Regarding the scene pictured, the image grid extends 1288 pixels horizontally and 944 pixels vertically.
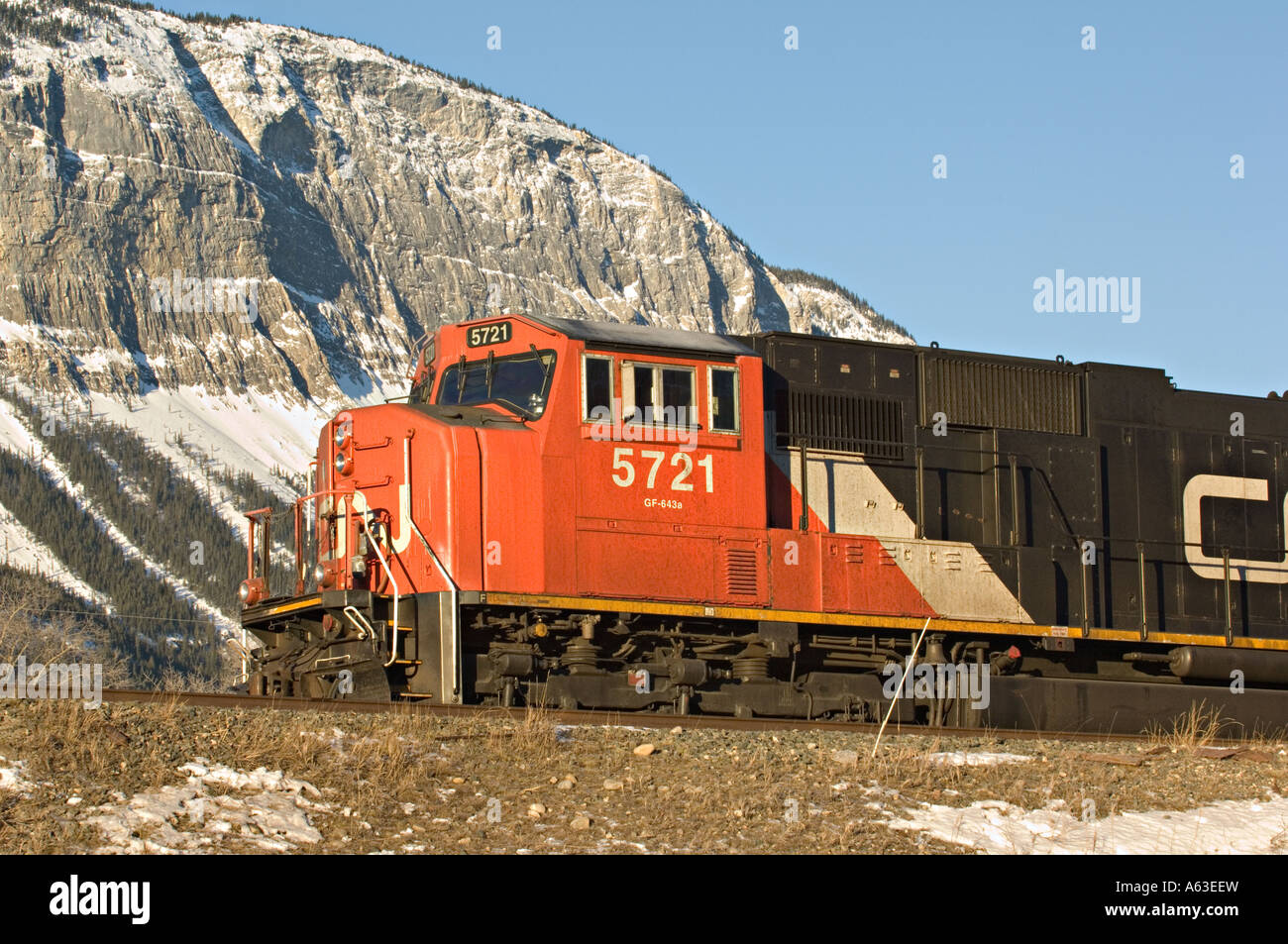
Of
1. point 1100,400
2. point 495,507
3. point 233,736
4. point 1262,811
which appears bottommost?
point 1262,811

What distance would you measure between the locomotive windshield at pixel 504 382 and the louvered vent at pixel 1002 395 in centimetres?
459

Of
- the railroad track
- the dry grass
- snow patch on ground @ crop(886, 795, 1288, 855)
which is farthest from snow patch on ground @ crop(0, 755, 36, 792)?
snow patch on ground @ crop(886, 795, 1288, 855)

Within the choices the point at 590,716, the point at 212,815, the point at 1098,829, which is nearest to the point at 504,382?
the point at 590,716

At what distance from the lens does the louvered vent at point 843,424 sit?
16.2 m

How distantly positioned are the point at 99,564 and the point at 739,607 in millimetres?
140492

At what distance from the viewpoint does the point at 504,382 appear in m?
15.3

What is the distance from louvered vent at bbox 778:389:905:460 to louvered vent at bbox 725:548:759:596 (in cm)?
141

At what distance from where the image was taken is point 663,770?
10938 mm

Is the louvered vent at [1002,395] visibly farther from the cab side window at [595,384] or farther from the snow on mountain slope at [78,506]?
the snow on mountain slope at [78,506]

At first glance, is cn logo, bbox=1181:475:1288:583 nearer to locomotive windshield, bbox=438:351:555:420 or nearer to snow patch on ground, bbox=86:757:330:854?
locomotive windshield, bbox=438:351:555:420

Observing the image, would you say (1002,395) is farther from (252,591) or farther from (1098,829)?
(252,591)
